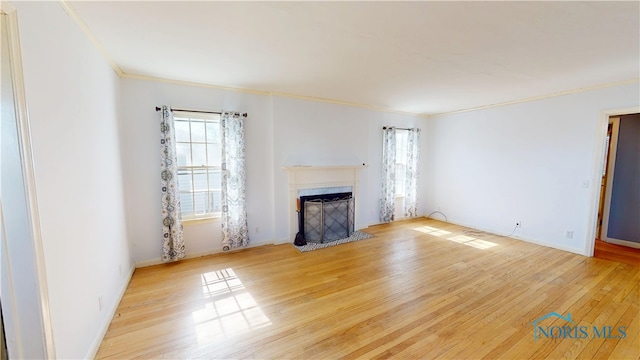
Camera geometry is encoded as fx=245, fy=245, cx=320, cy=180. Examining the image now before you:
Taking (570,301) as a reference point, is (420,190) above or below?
above

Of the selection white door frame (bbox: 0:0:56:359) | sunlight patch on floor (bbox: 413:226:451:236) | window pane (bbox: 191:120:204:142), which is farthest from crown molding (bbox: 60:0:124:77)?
sunlight patch on floor (bbox: 413:226:451:236)

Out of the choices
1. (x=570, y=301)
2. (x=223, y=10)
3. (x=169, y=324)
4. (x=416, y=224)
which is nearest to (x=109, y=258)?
(x=169, y=324)

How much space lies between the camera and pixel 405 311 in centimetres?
235

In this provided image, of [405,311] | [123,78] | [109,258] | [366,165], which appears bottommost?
[405,311]

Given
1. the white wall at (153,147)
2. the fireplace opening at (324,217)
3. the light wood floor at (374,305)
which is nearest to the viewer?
the light wood floor at (374,305)

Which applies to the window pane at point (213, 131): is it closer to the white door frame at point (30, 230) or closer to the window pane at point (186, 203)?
the window pane at point (186, 203)

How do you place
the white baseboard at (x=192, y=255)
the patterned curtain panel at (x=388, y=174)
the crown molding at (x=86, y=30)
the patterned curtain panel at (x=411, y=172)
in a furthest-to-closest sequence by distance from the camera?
1. the patterned curtain panel at (x=411, y=172)
2. the patterned curtain panel at (x=388, y=174)
3. the white baseboard at (x=192, y=255)
4. the crown molding at (x=86, y=30)

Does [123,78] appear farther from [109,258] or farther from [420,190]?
[420,190]

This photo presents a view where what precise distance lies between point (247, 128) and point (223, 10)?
2.16 meters

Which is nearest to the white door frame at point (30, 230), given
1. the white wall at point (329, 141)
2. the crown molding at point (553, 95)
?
the white wall at point (329, 141)

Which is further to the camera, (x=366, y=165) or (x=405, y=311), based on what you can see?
(x=366, y=165)

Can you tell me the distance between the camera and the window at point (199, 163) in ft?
11.4

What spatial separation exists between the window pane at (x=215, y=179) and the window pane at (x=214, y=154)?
0.40 ft

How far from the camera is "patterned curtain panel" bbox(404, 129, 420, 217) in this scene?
18.4 feet
